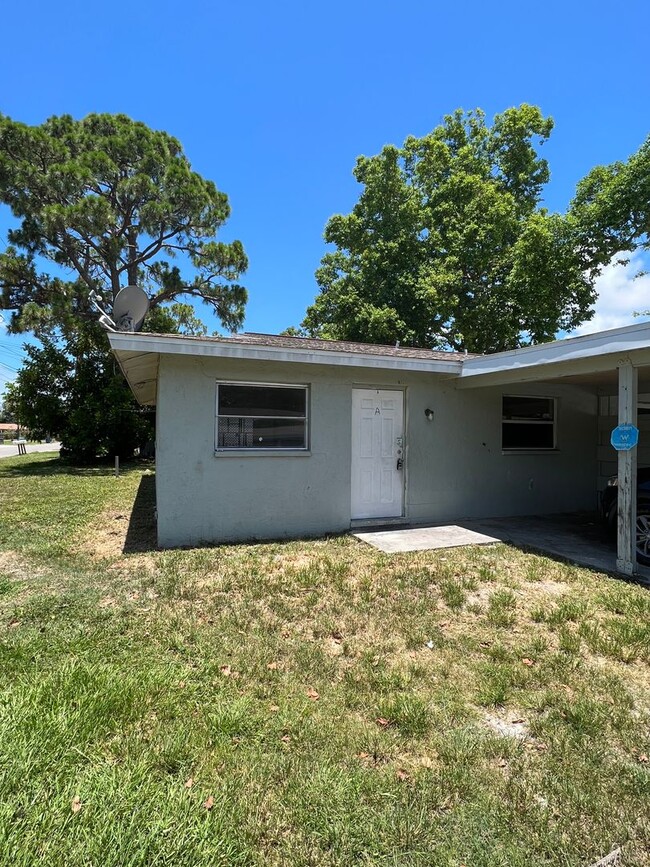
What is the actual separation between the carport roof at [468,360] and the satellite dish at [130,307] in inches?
27.1

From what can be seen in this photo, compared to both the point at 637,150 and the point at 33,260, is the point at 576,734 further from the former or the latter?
the point at 33,260

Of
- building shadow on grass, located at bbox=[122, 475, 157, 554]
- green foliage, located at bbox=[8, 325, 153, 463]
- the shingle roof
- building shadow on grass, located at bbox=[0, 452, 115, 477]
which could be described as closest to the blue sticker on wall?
the shingle roof

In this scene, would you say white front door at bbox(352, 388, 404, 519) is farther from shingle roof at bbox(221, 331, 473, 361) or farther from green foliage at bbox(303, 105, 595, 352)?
green foliage at bbox(303, 105, 595, 352)

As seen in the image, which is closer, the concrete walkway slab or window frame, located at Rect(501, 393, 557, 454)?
the concrete walkway slab

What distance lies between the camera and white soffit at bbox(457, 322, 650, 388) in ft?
16.4

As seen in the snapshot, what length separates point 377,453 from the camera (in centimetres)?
776

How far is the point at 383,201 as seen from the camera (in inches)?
886

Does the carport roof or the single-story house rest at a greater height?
the carport roof

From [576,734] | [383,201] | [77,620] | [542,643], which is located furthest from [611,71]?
[77,620]

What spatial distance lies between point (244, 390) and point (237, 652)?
4094 mm

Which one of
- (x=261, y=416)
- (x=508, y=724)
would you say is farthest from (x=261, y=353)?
(x=508, y=724)

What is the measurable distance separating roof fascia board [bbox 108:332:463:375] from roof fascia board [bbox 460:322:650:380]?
65 centimetres

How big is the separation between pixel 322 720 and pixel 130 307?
21.8 feet

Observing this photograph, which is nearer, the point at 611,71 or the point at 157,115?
the point at 611,71
